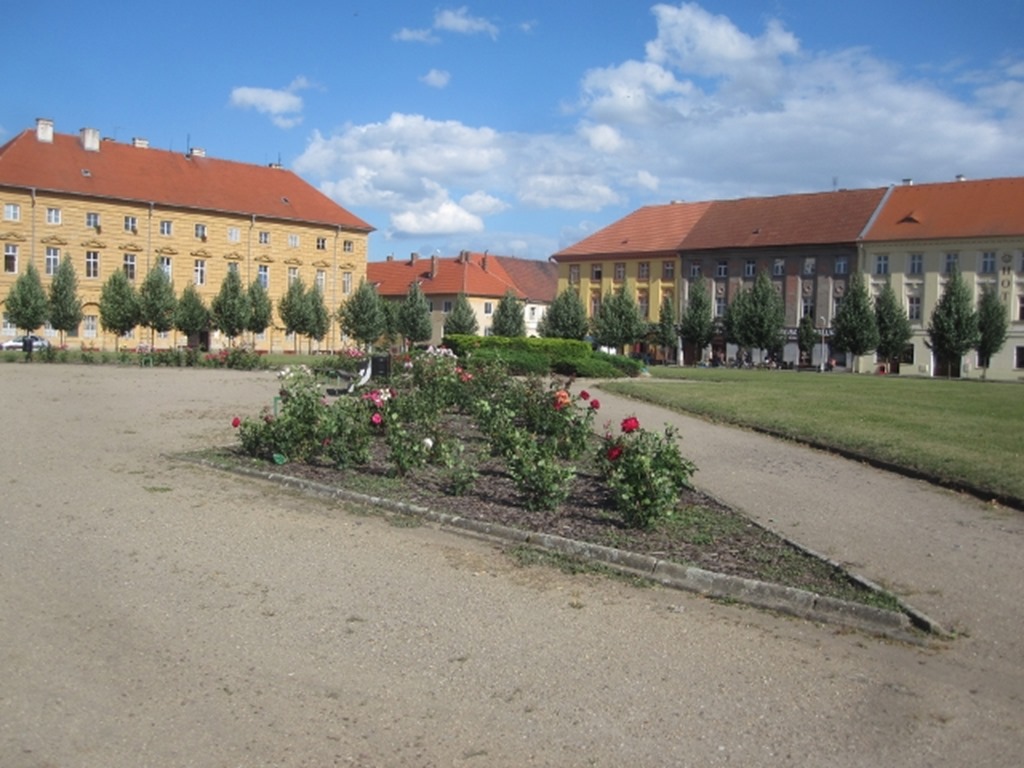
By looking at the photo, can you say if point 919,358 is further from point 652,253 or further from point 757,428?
point 757,428

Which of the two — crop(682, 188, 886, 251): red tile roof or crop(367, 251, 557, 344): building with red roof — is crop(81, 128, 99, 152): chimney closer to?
crop(367, 251, 557, 344): building with red roof

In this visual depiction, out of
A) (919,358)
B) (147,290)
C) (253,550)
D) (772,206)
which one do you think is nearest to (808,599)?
(253,550)

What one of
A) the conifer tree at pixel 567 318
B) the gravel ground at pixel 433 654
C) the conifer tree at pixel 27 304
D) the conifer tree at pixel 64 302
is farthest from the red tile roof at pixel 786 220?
the gravel ground at pixel 433 654

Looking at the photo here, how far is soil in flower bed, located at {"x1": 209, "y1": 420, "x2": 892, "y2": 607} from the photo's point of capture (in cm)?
773

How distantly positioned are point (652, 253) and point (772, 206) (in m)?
10.2

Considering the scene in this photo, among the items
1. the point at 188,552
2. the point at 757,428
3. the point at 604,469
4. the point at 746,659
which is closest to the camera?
the point at 746,659

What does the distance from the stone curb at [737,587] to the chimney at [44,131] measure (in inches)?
2639

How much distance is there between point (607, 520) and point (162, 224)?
220 ft

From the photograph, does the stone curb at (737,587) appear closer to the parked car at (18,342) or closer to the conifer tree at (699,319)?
the parked car at (18,342)

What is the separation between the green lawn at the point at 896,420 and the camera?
45.5 ft

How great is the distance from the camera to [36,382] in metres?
28.1

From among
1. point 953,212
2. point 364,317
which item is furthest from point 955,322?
point 364,317

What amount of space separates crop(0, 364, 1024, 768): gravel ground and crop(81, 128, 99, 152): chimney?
65.7m

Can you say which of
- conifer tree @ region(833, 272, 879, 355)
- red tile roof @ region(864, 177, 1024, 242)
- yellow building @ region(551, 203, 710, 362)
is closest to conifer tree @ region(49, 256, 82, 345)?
yellow building @ region(551, 203, 710, 362)
